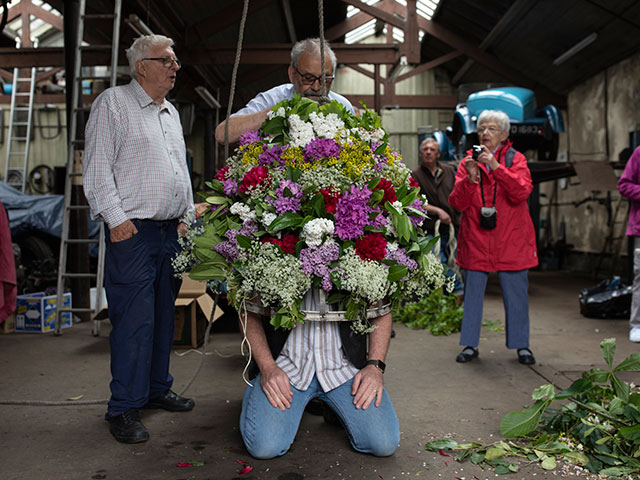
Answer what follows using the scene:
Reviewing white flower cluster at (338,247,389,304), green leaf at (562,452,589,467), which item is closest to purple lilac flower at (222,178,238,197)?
white flower cluster at (338,247,389,304)

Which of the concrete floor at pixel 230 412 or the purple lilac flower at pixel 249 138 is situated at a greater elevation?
the purple lilac flower at pixel 249 138

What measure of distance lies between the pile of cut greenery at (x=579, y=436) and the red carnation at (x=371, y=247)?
900 mm

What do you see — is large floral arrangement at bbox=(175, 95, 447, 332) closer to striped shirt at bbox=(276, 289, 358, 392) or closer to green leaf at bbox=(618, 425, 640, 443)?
striped shirt at bbox=(276, 289, 358, 392)

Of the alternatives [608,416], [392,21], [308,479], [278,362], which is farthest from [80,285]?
[392,21]

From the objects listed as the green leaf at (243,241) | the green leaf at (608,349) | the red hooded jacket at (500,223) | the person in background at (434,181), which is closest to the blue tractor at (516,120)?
the person in background at (434,181)

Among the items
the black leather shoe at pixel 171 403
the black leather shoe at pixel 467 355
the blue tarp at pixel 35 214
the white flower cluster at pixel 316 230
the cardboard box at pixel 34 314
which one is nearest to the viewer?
the white flower cluster at pixel 316 230

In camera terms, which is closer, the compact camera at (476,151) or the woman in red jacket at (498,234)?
the compact camera at (476,151)

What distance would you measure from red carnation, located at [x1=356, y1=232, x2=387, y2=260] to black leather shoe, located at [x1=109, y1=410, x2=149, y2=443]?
4.24ft

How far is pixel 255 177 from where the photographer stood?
8.12 feet

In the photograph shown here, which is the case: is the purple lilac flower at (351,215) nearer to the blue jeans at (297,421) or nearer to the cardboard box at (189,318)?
the blue jeans at (297,421)

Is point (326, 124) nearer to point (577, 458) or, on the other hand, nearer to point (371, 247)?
point (371, 247)

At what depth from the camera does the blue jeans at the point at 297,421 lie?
248cm

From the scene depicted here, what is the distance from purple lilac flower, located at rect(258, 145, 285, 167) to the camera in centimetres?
254

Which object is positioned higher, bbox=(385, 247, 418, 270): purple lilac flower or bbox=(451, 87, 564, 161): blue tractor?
bbox=(451, 87, 564, 161): blue tractor
